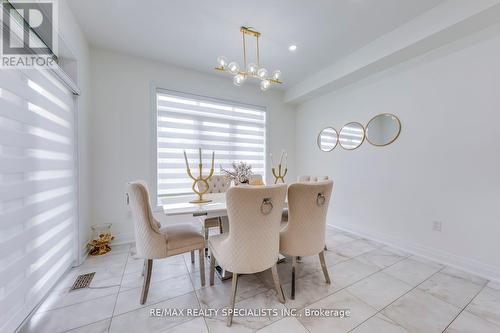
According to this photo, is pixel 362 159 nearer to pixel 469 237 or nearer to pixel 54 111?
pixel 469 237

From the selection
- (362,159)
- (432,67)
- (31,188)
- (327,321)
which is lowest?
(327,321)

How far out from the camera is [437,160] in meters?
2.31

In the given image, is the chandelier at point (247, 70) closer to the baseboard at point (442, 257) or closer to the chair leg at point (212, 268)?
the chair leg at point (212, 268)

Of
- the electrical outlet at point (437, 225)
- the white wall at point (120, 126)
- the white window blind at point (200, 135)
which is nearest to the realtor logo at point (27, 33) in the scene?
the white wall at point (120, 126)

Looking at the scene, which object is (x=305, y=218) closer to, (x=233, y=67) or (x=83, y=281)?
(x=233, y=67)

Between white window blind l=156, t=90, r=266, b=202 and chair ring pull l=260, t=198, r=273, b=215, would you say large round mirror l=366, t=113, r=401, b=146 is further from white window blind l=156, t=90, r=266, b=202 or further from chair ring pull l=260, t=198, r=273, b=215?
chair ring pull l=260, t=198, r=273, b=215

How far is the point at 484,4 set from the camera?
5.54 feet

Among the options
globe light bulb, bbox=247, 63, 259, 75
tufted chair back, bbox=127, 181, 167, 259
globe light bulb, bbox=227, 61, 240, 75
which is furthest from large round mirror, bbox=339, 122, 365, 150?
tufted chair back, bbox=127, 181, 167, 259

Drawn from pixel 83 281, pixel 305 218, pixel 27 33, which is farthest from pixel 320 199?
pixel 27 33

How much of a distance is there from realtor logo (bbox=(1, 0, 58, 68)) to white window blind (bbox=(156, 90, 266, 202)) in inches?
55.5

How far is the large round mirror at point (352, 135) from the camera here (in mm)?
3125

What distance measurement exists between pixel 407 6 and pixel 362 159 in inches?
75.9

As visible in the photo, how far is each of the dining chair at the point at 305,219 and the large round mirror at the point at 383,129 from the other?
1.80 m

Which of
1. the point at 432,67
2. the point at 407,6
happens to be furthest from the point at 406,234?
the point at 407,6
